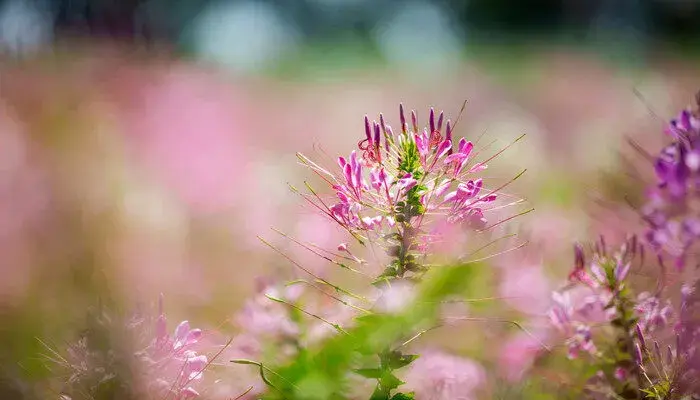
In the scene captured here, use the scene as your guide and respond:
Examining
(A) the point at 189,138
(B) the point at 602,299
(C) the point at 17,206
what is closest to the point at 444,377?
(B) the point at 602,299

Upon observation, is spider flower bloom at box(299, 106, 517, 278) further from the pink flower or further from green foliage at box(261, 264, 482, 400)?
green foliage at box(261, 264, 482, 400)

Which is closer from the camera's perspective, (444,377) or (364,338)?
(364,338)

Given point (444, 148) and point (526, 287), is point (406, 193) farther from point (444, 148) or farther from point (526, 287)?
point (526, 287)

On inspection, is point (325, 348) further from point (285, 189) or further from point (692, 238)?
point (285, 189)

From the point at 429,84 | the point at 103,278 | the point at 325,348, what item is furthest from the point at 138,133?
the point at 429,84

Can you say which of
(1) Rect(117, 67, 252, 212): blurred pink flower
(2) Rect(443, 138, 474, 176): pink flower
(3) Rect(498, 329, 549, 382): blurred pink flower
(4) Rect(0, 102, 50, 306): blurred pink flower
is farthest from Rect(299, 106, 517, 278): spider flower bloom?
(1) Rect(117, 67, 252, 212): blurred pink flower

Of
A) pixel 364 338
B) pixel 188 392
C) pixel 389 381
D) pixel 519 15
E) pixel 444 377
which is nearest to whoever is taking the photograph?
pixel 364 338

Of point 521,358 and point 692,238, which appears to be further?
point 521,358
